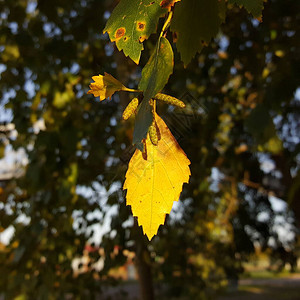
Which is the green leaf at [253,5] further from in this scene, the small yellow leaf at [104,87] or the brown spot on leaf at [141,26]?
the small yellow leaf at [104,87]

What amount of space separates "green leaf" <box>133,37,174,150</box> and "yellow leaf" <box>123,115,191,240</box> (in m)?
0.05

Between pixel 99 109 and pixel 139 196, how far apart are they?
343 centimetres

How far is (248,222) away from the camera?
750 cm

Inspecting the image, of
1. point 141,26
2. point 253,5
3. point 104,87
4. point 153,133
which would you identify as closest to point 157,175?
point 153,133

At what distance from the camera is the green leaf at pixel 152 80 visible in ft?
2.31

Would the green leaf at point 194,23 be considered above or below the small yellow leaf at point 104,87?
above

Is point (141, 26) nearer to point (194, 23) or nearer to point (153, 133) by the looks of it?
point (194, 23)

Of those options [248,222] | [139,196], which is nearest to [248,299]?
[248,222]

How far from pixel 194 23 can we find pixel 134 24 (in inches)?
6.9

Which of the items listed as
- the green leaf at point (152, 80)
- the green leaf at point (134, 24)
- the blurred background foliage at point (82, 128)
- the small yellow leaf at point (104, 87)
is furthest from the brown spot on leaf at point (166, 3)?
the blurred background foliage at point (82, 128)

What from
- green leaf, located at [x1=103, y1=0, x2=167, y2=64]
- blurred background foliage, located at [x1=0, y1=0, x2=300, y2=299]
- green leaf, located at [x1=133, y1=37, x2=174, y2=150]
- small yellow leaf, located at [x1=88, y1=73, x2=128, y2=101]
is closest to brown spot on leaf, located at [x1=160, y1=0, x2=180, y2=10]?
green leaf, located at [x1=103, y1=0, x2=167, y2=64]

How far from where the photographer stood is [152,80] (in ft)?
2.52

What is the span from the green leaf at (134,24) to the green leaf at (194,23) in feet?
0.29

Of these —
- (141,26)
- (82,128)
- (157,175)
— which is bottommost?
(157,175)
